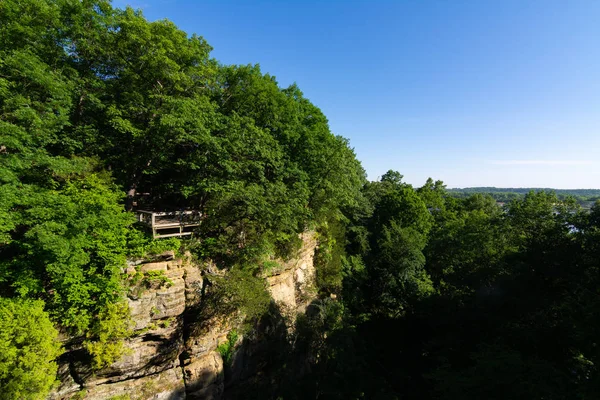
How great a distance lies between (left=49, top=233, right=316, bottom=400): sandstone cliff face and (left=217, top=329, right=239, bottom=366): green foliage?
192 mm

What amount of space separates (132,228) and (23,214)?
147 inches

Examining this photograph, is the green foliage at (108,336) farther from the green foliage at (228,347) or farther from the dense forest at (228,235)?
the green foliage at (228,347)

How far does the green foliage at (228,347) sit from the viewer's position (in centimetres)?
1321

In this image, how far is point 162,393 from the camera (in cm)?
1122

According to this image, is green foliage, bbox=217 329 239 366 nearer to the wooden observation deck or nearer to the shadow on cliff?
the shadow on cliff

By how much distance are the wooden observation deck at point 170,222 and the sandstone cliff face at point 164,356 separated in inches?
65.8

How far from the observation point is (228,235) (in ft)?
47.1

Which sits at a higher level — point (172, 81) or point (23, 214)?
point (172, 81)

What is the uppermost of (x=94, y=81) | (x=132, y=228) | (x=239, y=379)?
(x=94, y=81)

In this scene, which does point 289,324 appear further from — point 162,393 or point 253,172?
point 253,172

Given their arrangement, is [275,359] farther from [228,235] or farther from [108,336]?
[108,336]

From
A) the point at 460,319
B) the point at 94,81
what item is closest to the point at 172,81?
the point at 94,81

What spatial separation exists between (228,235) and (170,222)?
3.11 metres

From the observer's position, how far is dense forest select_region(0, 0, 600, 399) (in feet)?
28.8
